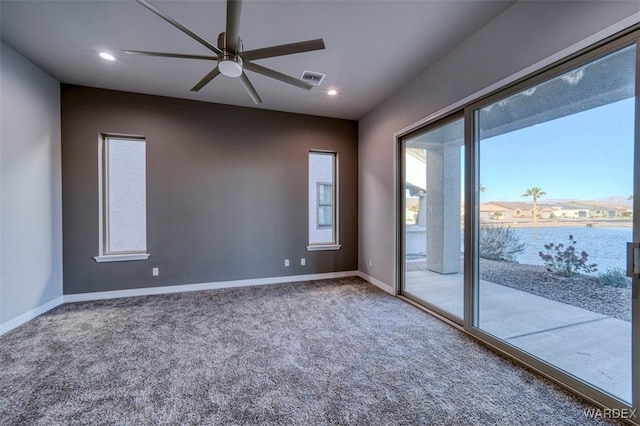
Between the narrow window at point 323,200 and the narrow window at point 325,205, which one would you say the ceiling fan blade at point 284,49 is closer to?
the narrow window at point 323,200

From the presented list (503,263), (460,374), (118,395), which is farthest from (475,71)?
(118,395)

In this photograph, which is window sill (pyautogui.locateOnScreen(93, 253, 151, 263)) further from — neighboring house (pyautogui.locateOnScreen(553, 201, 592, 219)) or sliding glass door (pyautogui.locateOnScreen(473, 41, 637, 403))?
neighboring house (pyautogui.locateOnScreen(553, 201, 592, 219))

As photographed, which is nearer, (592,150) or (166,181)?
(592,150)

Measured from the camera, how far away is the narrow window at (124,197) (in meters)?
3.90

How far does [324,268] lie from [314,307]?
145 centimetres

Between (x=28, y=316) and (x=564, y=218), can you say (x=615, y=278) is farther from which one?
(x=28, y=316)

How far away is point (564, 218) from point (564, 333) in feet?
3.00

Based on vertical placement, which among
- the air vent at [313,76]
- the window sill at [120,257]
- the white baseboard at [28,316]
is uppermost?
the air vent at [313,76]

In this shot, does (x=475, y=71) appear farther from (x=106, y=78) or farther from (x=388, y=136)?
(x=106, y=78)

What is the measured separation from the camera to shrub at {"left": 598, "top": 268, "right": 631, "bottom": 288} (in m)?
1.69

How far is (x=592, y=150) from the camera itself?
184cm

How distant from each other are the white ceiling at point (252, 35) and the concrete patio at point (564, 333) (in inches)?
99.6

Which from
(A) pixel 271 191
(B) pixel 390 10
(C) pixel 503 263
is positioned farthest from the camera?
(A) pixel 271 191

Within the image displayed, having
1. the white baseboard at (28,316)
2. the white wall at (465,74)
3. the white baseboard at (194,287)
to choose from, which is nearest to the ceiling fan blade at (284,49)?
the white wall at (465,74)
